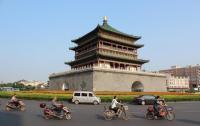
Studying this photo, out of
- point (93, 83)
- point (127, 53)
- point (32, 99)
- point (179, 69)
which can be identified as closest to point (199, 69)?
point (179, 69)

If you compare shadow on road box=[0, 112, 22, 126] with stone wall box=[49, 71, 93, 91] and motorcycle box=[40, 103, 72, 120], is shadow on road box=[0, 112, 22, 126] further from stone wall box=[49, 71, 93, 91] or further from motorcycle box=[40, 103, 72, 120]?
stone wall box=[49, 71, 93, 91]

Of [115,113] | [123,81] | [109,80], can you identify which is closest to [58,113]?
[115,113]

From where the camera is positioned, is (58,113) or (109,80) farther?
(109,80)

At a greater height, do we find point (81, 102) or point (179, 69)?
point (179, 69)

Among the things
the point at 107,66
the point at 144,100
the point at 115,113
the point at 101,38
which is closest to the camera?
the point at 115,113

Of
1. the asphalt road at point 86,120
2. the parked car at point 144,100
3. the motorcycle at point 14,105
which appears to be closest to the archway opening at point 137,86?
the parked car at point 144,100

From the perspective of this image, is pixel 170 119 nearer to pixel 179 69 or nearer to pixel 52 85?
pixel 52 85

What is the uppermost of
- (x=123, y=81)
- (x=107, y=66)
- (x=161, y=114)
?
(x=107, y=66)

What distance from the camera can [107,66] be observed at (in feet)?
182

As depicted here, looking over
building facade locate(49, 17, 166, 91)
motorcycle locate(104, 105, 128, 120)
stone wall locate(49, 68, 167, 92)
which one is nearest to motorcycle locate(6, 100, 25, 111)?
motorcycle locate(104, 105, 128, 120)

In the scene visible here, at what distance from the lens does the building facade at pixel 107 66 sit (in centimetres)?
4953

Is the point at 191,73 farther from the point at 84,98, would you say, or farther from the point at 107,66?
the point at 84,98

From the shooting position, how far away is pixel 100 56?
54.3 meters

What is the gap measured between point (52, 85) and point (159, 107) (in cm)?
4797
